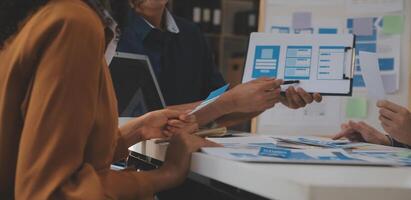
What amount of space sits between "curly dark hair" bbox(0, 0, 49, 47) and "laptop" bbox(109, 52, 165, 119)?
1.96 feet

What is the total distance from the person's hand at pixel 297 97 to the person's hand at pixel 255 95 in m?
0.03

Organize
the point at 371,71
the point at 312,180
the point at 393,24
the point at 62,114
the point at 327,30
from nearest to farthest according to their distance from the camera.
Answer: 1. the point at 312,180
2. the point at 62,114
3. the point at 371,71
4. the point at 393,24
5. the point at 327,30

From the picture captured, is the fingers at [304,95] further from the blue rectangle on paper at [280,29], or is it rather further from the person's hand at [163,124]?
the blue rectangle on paper at [280,29]

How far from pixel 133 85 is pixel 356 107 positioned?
1290 mm

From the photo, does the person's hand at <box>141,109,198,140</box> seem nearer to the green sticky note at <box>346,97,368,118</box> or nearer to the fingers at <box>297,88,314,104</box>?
the fingers at <box>297,88,314,104</box>

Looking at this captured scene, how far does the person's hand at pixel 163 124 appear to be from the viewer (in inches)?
51.4

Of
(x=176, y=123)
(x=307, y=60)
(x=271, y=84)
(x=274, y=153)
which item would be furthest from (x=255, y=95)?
(x=274, y=153)

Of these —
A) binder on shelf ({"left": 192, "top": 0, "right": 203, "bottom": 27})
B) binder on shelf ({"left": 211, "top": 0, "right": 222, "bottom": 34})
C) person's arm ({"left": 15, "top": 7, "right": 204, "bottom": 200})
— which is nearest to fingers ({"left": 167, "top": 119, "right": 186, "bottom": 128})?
person's arm ({"left": 15, "top": 7, "right": 204, "bottom": 200})

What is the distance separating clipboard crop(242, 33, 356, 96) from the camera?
1382 millimetres

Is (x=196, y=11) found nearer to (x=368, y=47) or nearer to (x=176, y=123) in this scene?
(x=368, y=47)

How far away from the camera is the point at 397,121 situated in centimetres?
152

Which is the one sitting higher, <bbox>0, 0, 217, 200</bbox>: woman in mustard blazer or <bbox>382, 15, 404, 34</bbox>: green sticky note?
<bbox>382, 15, 404, 34</bbox>: green sticky note

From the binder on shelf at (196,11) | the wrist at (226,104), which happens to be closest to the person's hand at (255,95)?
the wrist at (226,104)

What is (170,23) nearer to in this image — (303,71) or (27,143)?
(303,71)
